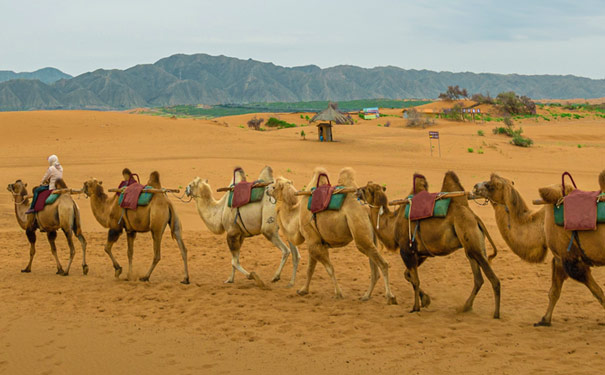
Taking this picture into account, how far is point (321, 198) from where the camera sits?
9633mm

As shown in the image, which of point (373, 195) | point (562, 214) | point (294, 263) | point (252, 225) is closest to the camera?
point (562, 214)

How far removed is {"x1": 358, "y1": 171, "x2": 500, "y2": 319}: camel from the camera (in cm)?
814

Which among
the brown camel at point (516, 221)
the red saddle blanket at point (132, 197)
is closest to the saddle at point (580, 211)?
the brown camel at point (516, 221)

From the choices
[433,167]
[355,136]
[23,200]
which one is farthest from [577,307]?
[355,136]

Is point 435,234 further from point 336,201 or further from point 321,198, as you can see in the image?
point 321,198

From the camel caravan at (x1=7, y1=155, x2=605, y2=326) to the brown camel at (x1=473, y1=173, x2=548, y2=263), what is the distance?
0.04 feet

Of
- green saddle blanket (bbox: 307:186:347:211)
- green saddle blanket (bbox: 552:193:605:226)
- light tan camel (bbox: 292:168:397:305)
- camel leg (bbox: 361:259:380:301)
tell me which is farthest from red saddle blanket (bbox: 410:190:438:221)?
green saddle blanket (bbox: 552:193:605:226)

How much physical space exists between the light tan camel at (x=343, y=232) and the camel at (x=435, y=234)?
0.74ft

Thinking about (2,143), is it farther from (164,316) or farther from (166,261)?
(164,316)

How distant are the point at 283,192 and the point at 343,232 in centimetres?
153

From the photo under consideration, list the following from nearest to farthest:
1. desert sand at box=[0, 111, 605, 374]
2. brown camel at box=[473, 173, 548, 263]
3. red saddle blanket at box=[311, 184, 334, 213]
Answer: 1. desert sand at box=[0, 111, 605, 374]
2. brown camel at box=[473, 173, 548, 263]
3. red saddle blanket at box=[311, 184, 334, 213]

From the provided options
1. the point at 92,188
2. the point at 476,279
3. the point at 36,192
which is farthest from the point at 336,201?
the point at 36,192

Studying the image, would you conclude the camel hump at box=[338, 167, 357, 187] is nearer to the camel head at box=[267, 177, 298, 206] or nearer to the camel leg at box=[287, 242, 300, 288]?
the camel head at box=[267, 177, 298, 206]

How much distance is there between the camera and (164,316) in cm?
875
